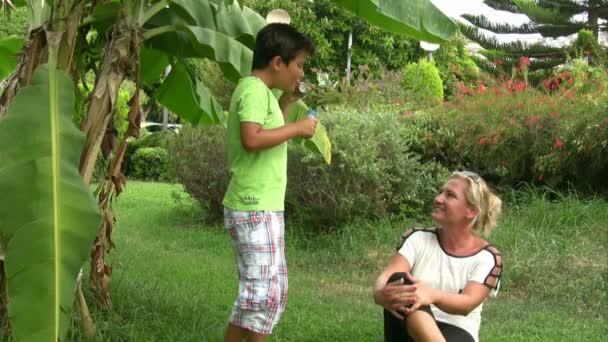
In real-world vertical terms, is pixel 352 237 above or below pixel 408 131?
below

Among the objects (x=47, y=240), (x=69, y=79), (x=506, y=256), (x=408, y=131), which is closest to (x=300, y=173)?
(x=408, y=131)

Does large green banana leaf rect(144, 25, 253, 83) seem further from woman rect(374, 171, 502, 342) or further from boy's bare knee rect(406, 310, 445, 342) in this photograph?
boy's bare knee rect(406, 310, 445, 342)

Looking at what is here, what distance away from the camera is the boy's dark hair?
3.39 meters

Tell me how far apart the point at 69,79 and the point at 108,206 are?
792mm

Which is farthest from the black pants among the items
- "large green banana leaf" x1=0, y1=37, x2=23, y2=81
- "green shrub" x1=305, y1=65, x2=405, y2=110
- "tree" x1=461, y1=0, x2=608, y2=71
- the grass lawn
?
"tree" x1=461, y1=0, x2=608, y2=71

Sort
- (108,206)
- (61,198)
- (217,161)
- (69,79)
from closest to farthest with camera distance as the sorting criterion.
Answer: (61,198), (69,79), (108,206), (217,161)

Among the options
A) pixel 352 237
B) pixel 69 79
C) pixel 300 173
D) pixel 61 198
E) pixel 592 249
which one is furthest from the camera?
pixel 300 173

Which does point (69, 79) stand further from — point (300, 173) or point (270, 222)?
point (300, 173)

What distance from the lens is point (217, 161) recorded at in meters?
8.88

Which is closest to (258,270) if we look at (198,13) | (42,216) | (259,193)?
(259,193)

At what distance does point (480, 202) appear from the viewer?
335cm

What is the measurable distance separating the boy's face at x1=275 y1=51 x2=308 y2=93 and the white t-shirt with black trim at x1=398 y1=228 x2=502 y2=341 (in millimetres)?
896

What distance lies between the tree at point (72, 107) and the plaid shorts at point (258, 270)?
0.61m

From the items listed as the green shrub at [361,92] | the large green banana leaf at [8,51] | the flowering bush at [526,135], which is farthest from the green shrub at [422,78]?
the large green banana leaf at [8,51]
